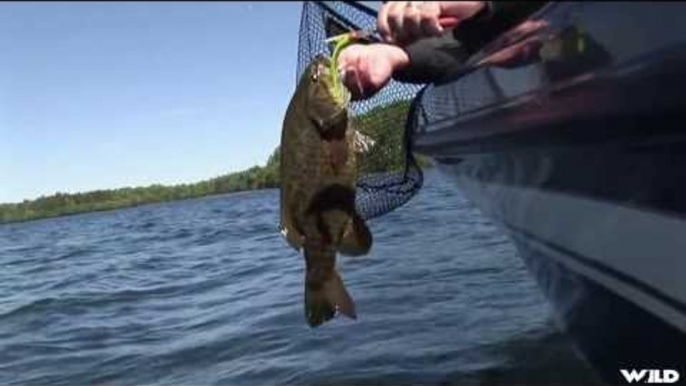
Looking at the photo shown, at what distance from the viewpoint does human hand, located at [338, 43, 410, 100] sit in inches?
116

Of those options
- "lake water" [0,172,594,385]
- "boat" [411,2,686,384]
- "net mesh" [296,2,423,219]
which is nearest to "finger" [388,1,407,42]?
"boat" [411,2,686,384]

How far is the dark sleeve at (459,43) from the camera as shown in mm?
2649

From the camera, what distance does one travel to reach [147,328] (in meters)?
8.34

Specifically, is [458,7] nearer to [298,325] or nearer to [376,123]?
[376,123]

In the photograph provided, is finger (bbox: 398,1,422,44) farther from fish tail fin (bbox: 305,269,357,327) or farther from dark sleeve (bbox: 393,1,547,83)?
fish tail fin (bbox: 305,269,357,327)

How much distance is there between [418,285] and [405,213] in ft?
27.0

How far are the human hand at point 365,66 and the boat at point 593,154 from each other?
0.33 metres

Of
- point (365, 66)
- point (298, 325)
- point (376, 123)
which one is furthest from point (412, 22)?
point (298, 325)

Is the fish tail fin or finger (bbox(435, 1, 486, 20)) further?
the fish tail fin

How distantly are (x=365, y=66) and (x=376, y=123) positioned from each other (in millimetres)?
1355

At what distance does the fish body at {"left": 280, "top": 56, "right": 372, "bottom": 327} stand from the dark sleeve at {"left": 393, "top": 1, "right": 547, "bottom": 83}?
49cm

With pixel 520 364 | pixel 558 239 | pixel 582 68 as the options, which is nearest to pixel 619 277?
pixel 558 239

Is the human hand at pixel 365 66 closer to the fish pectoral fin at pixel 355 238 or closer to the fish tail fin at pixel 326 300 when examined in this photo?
the fish pectoral fin at pixel 355 238

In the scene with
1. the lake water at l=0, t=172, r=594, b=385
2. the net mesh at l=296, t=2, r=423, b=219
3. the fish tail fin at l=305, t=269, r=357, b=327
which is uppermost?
the net mesh at l=296, t=2, r=423, b=219
